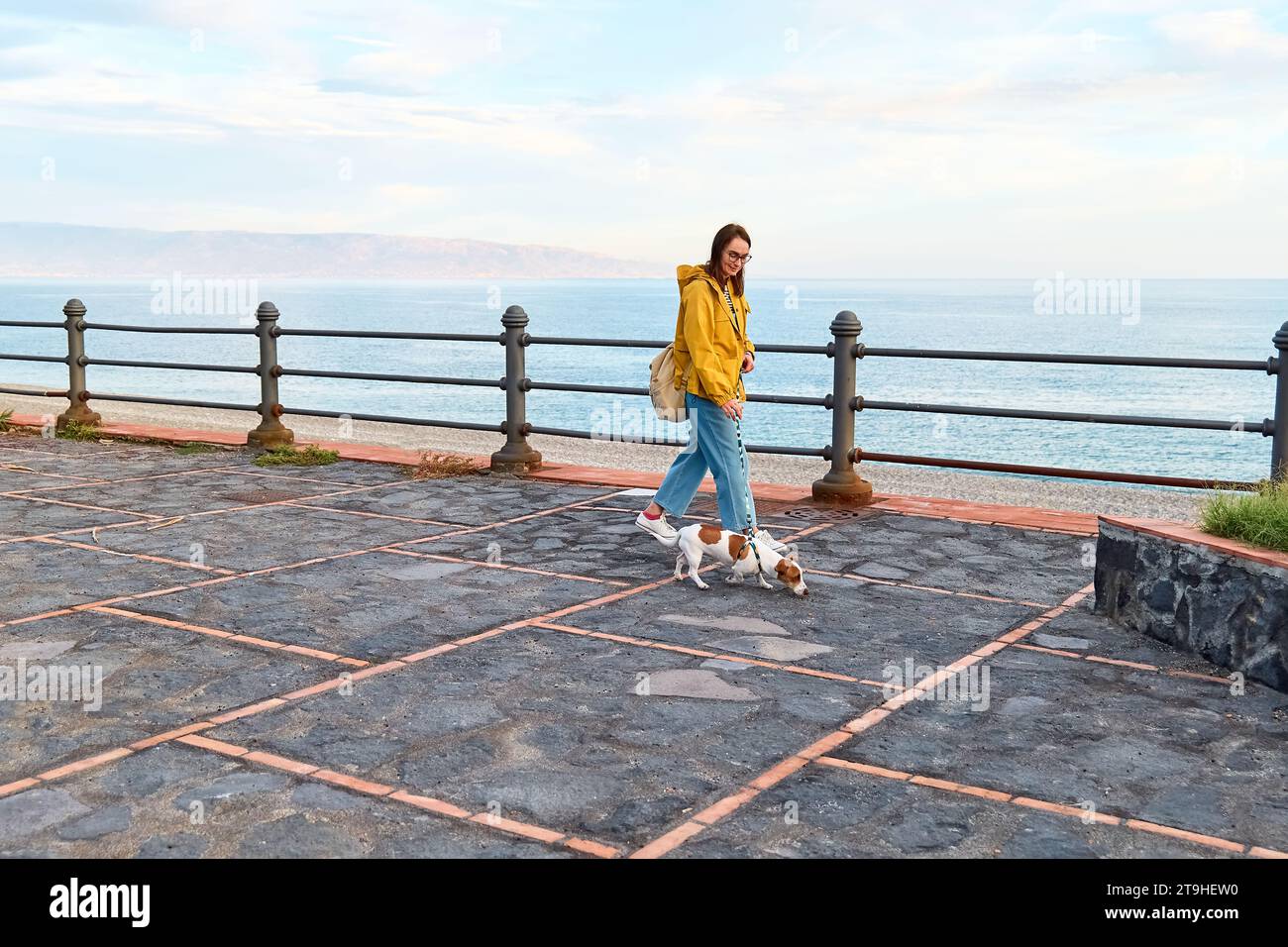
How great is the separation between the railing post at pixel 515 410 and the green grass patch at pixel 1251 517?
563 centimetres

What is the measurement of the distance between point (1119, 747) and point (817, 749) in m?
1.00

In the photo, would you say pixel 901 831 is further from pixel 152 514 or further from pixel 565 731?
pixel 152 514

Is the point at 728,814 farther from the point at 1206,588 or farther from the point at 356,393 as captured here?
the point at 356,393

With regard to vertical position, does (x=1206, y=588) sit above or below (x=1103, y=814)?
above

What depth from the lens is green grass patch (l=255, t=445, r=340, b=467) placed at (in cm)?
1095

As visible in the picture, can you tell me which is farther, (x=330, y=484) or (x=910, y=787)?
(x=330, y=484)

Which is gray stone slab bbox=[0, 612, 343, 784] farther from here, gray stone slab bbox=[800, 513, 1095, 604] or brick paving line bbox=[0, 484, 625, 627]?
gray stone slab bbox=[800, 513, 1095, 604]

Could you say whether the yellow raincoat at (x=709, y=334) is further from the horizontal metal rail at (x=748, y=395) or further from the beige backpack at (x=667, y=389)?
the horizontal metal rail at (x=748, y=395)

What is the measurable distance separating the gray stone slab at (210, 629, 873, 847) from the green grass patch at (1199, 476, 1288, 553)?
183 centimetres

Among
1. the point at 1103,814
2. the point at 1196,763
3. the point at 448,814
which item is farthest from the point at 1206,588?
the point at 448,814

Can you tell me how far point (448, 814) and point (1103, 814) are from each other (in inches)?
73.9

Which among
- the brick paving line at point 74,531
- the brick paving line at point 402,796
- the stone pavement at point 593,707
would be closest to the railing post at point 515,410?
the stone pavement at point 593,707

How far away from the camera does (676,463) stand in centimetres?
722
